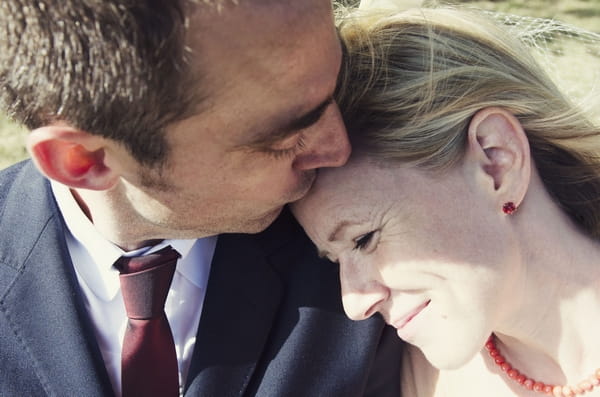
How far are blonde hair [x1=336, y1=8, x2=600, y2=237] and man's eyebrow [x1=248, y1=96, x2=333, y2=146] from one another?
25 cm

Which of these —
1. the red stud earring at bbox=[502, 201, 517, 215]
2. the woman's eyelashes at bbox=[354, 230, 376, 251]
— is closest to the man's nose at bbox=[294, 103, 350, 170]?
the woman's eyelashes at bbox=[354, 230, 376, 251]

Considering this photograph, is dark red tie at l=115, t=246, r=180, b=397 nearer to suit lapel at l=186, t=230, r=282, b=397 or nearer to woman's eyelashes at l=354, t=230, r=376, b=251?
suit lapel at l=186, t=230, r=282, b=397

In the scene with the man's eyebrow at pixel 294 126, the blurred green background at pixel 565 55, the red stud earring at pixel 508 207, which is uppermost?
the man's eyebrow at pixel 294 126

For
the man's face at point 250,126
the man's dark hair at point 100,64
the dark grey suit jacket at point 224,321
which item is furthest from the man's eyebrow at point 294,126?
the dark grey suit jacket at point 224,321

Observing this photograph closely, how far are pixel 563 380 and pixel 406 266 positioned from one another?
0.72 metres

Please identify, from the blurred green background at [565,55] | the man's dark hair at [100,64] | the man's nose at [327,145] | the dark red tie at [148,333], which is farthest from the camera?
the blurred green background at [565,55]

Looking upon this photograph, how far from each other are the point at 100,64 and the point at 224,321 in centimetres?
104

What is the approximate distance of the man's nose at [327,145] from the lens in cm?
242

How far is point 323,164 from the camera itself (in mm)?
2451

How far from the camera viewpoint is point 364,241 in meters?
2.59

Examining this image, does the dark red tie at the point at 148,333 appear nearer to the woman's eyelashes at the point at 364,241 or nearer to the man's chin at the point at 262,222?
the man's chin at the point at 262,222

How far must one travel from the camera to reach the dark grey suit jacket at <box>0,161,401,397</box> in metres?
2.70

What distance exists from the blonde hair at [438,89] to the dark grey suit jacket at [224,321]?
0.54 m

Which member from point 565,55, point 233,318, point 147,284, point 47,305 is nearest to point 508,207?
point 233,318
